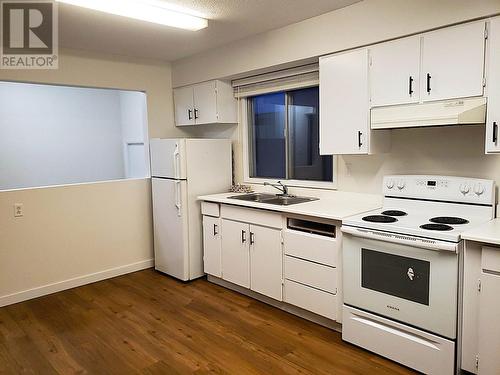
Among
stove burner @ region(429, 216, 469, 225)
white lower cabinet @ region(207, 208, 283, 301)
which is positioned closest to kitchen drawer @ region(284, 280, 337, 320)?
white lower cabinet @ region(207, 208, 283, 301)

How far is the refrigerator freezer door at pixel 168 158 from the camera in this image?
392cm

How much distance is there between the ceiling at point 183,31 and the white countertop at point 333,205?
1538mm

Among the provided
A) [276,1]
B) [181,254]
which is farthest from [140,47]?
[181,254]

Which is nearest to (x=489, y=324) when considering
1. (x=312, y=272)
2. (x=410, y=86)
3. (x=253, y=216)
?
(x=312, y=272)

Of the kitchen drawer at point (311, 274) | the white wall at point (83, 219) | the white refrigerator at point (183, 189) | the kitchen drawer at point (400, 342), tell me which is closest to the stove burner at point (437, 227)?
the kitchen drawer at point (400, 342)

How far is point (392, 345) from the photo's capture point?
245 centimetres

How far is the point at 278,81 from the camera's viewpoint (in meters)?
3.85

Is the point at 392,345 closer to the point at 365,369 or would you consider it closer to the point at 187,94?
the point at 365,369

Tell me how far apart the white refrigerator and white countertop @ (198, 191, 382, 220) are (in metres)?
0.49

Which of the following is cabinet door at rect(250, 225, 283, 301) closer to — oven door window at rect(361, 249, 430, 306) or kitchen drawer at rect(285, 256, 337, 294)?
kitchen drawer at rect(285, 256, 337, 294)

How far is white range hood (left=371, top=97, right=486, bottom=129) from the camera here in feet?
7.55

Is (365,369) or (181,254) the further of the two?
(181,254)

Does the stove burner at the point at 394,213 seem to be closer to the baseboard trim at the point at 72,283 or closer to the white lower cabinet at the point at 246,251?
the white lower cabinet at the point at 246,251

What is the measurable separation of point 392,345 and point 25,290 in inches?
132
